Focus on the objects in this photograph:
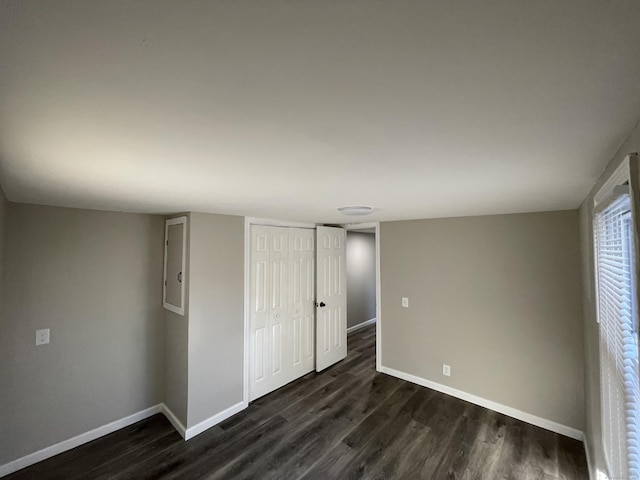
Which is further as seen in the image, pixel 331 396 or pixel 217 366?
pixel 331 396

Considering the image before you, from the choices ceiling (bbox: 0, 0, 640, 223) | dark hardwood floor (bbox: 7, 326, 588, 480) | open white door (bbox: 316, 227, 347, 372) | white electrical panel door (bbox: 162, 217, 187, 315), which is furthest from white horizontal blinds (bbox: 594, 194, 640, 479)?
white electrical panel door (bbox: 162, 217, 187, 315)

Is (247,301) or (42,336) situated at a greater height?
(247,301)

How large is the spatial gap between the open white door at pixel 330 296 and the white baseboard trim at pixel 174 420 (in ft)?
5.73

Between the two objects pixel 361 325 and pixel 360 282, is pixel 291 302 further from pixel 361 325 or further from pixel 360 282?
pixel 361 325

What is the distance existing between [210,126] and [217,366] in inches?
103

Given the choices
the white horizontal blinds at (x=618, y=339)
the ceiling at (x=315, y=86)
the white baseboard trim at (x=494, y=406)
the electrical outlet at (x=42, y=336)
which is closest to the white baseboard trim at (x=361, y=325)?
the white baseboard trim at (x=494, y=406)

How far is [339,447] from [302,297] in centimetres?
172

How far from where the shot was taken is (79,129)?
842mm

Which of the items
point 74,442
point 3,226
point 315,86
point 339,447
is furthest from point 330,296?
point 315,86

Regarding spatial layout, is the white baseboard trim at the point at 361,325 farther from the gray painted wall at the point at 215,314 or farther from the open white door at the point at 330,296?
the gray painted wall at the point at 215,314

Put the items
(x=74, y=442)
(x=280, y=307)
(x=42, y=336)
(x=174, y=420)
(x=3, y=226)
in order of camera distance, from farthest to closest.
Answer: (x=280, y=307), (x=174, y=420), (x=74, y=442), (x=42, y=336), (x=3, y=226)

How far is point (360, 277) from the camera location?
5.72 meters

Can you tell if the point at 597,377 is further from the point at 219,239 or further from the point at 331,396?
the point at 219,239

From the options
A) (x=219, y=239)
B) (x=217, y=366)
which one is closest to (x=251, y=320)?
(x=217, y=366)
